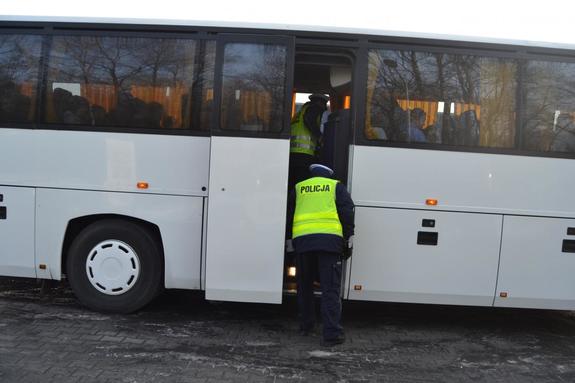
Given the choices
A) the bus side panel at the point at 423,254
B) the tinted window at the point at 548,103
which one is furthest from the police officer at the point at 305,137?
the tinted window at the point at 548,103

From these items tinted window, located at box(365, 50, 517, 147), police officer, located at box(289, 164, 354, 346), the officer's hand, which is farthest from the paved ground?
tinted window, located at box(365, 50, 517, 147)

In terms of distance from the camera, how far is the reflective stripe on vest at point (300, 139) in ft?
20.3

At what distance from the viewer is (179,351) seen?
4973mm

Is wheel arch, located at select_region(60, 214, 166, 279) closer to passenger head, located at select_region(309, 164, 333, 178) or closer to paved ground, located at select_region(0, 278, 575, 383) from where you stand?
paved ground, located at select_region(0, 278, 575, 383)

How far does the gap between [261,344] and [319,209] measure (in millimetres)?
1484

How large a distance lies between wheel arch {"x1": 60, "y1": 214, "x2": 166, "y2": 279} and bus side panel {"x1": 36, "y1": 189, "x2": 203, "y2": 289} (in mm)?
115

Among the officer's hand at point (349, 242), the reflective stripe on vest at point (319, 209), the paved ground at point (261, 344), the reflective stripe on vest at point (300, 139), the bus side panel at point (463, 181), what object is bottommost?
the paved ground at point (261, 344)

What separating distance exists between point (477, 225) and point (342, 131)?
69.3 inches

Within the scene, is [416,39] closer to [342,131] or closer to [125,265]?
[342,131]

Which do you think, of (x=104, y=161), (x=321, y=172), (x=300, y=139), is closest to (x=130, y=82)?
(x=104, y=161)

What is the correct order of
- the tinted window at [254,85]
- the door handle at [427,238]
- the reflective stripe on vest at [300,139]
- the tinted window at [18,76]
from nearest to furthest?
the tinted window at [254,85] < the door handle at [427,238] < the tinted window at [18,76] < the reflective stripe on vest at [300,139]

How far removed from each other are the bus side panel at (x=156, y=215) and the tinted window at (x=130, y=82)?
2.60ft

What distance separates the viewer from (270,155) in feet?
17.9

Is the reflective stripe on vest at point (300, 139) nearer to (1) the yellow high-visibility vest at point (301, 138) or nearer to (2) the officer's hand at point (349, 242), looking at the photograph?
(1) the yellow high-visibility vest at point (301, 138)
